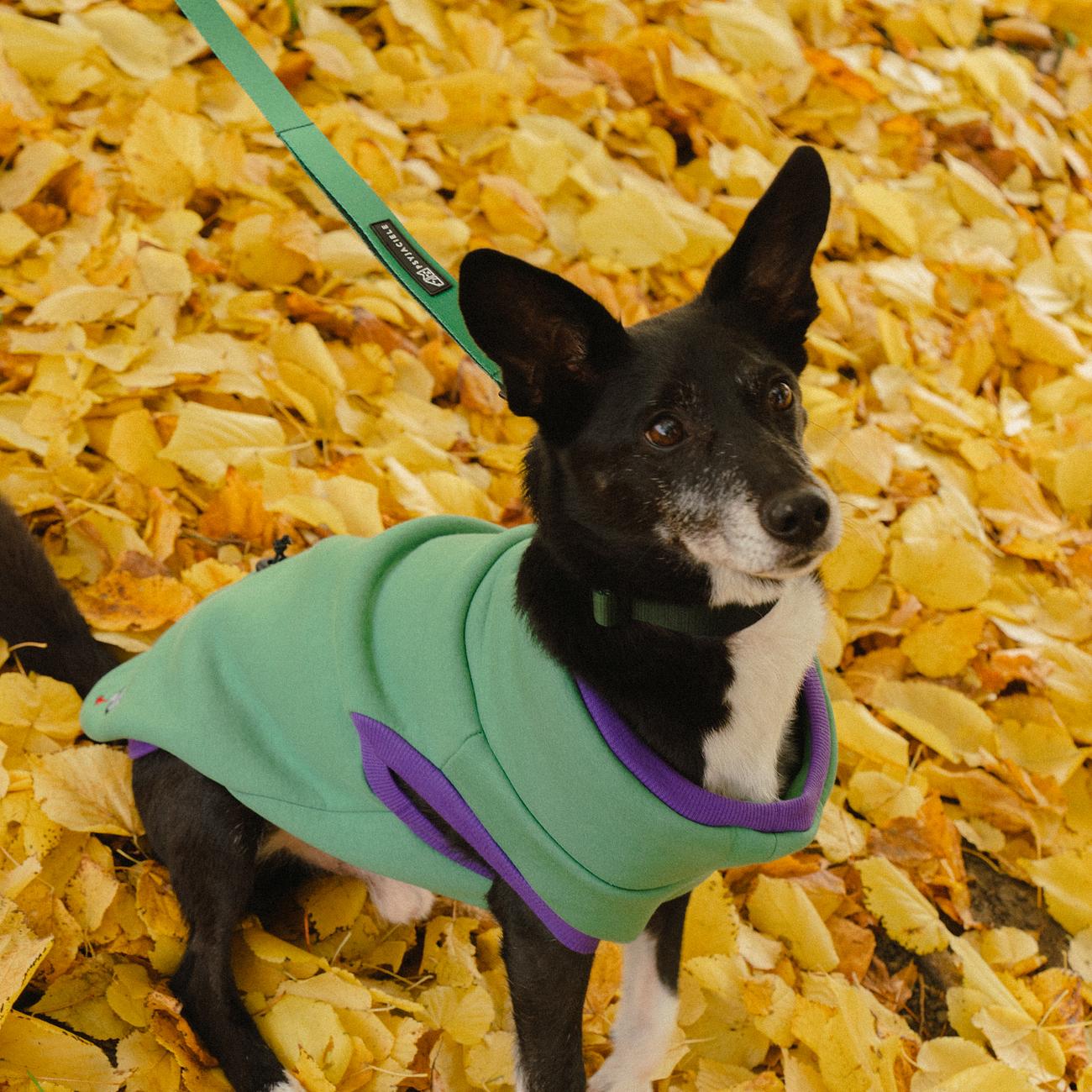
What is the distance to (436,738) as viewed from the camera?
1.77 metres

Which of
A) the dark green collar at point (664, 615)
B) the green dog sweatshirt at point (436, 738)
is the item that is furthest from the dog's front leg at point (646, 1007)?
the dark green collar at point (664, 615)

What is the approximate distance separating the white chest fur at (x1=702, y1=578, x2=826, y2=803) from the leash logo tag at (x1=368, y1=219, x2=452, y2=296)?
0.88 metres

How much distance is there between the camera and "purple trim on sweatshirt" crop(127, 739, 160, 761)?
2096mm

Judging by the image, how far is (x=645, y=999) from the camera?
2.08 meters

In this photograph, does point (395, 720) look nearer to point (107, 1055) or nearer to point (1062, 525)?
point (107, 1055)

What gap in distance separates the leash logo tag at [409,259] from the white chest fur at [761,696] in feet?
2.88

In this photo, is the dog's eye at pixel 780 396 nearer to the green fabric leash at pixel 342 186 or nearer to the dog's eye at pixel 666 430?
the dog's eye at pixel 666 430

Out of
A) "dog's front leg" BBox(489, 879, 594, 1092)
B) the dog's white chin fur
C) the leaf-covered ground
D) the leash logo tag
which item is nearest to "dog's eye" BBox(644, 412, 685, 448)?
the dog's white chin fur

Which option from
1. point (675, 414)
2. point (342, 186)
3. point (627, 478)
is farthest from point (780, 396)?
point (342, 186)

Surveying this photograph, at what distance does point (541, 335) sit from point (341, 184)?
662mm

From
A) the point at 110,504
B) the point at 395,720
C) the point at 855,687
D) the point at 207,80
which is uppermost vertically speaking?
the point at 207,80

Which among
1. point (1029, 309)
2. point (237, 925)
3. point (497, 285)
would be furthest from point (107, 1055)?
point (1029, 309)

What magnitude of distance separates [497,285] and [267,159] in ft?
7.14

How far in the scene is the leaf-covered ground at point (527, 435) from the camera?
213 cm
